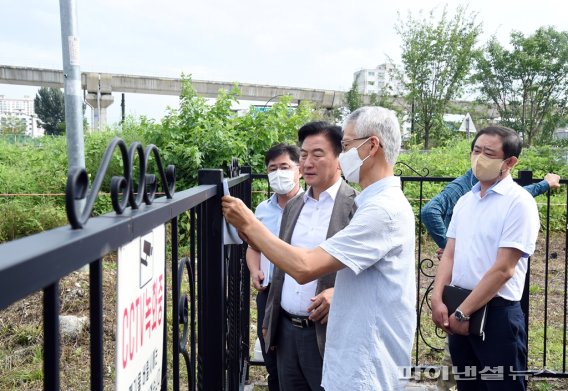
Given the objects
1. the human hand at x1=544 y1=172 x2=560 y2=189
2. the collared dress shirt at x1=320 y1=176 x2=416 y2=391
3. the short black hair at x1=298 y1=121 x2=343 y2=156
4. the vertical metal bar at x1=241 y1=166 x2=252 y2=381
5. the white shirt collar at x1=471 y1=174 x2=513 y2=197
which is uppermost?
the short black hair at x1=298 y1=121 x2=343 y2=156

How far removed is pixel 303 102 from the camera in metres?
9.05

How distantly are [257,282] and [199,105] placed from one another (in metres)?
5.44

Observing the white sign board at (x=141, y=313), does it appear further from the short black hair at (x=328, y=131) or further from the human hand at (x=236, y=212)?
the short black hair at (x=328, y=131)

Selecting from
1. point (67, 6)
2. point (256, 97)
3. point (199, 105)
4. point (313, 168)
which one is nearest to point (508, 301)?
point (313, 168)

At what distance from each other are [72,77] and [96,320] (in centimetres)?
492

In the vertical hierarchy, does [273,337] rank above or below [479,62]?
below

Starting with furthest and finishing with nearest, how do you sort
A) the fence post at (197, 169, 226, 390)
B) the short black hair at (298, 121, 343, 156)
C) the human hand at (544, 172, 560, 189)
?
the human hand at (544, 172, 560, 189)
the short black hair at (298, 121, 343, 156)
the fence post at (197, 169, 226, 390)

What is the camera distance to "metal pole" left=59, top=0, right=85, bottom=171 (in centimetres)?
A: 514

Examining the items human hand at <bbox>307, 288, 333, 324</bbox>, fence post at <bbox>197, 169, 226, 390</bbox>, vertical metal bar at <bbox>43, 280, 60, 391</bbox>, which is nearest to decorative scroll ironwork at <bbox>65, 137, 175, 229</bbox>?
vertical metal bar at <bbox>43, 280, 60, 391</bbox>

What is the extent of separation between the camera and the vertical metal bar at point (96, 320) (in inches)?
31.0

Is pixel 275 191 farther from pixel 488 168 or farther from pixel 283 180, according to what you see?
pixel 488 168

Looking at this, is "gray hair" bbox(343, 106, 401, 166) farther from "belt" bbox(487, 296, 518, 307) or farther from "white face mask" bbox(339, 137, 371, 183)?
"belt" bbox(487, 296, 518, 307)

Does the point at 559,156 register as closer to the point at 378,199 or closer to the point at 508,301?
the point at 508,301

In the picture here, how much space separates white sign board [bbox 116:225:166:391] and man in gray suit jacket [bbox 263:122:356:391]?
1380 mm
